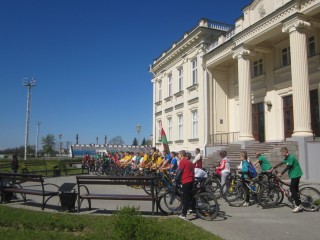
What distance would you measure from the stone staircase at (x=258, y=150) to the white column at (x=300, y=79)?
2.63ft

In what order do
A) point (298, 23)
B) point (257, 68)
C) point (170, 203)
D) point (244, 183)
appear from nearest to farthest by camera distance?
point (170, 203), point (244, 183), point (298, 23), point (257, 68)

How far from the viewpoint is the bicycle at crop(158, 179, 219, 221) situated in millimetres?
8484

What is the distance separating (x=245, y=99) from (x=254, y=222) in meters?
13.6

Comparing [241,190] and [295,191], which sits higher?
[295,191]

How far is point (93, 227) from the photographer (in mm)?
7293

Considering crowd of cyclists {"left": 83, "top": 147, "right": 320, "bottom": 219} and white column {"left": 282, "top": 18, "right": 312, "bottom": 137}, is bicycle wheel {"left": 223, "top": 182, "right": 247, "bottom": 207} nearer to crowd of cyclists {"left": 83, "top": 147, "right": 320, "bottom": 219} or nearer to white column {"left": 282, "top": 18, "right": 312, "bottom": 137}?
crowd of cyclists {"left": 83, "top": 147, "right": 320, "bottom": 219}

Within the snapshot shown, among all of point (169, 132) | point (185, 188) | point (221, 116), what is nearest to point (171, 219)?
point (185, 188)

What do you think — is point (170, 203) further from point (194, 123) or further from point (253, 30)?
point (194, 123)

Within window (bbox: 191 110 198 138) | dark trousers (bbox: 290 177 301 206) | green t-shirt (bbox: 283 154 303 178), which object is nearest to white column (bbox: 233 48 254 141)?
window (bbox: 191 110 198 138)

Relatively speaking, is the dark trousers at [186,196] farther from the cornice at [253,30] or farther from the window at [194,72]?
the window at [194,72]

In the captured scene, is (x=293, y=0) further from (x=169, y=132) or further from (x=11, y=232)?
(x=169, y=132)

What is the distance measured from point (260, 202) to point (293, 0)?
11.3 metres

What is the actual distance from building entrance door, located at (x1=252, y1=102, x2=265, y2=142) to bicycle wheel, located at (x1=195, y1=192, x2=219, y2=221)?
49.8ft

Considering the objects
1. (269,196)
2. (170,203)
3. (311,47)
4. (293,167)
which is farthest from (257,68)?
(170,203)
